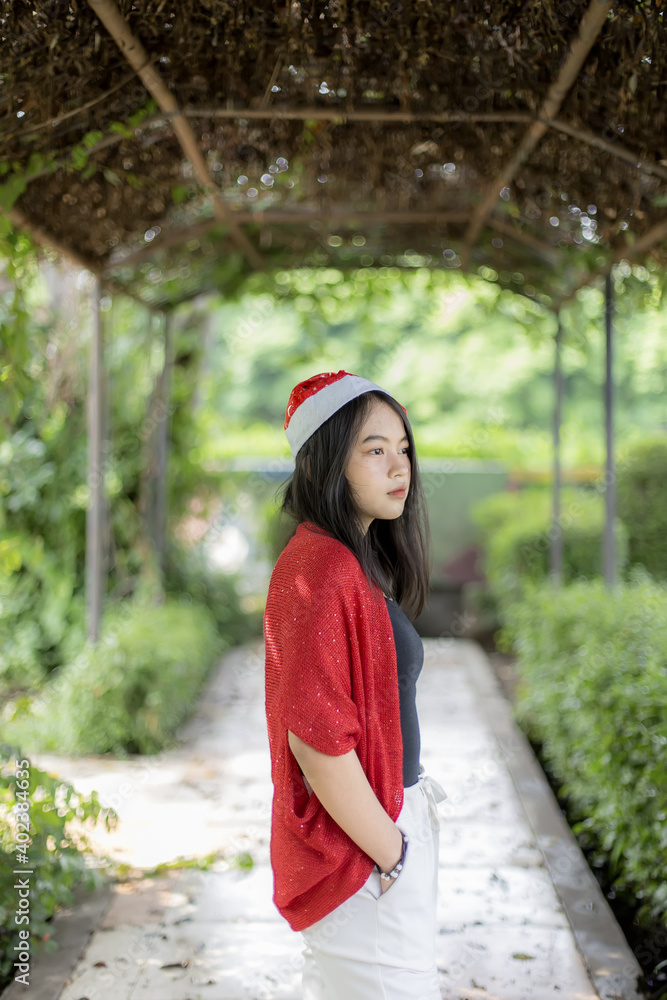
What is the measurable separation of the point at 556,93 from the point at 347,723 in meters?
2.07

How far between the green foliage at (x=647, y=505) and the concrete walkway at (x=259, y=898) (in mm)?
2551

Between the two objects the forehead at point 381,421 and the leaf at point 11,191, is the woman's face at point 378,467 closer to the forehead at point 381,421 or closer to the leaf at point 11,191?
the forehead at point 381,421

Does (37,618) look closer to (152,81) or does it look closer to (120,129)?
(120,129)

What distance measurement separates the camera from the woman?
4.40 ft

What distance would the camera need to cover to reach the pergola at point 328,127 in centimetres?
229

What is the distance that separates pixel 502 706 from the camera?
5020mm

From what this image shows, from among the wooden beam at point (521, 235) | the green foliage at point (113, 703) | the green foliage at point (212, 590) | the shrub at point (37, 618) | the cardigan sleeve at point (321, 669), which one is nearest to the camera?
the cardigan sleeve at point (321, 669)

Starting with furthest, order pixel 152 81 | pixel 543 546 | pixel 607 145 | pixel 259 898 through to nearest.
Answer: pixel 543 546 < pixel 259 898 < pixel 607 145 < pixel 152 81

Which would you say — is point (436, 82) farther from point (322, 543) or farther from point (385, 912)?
point (385, 912)

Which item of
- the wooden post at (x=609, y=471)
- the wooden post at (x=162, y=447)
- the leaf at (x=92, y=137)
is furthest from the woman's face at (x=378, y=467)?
the wooden post at (x=162, y=447)

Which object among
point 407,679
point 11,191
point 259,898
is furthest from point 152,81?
point 259,898

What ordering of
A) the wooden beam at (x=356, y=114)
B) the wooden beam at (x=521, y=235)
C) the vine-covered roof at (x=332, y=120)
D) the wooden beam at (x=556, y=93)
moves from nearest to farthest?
1. the wooden beam at (x=556, y=93)
2. the vine-covered roof at (x=332, y=120)
3. the wooden beam at (x=356, y=114)
4. the wooden beam at (x=521, y=235)

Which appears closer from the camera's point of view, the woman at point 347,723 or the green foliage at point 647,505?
the woman at point 347,723

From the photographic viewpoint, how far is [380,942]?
4.51 ft
